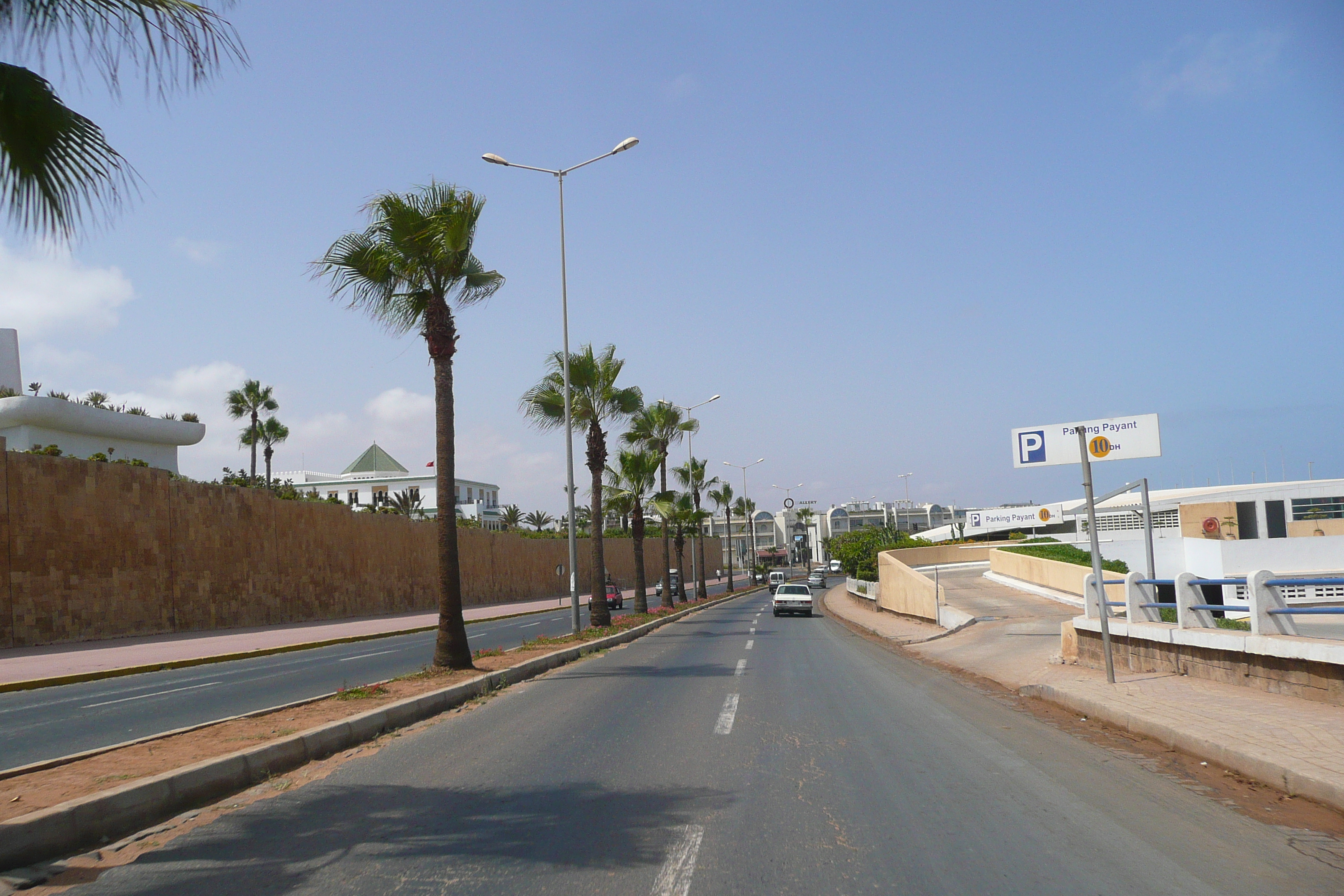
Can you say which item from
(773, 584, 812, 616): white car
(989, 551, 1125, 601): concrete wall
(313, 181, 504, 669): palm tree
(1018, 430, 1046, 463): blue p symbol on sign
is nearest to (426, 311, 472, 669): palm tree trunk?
(313, 181, 504, 669): palm tree

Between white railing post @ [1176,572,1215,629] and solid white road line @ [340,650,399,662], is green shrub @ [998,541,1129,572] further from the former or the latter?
solid white road line @ [340,650,399,662]

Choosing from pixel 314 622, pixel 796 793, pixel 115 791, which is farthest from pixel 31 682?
pixel 314 622

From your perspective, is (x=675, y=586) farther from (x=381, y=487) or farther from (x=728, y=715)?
(x=728, y=715)

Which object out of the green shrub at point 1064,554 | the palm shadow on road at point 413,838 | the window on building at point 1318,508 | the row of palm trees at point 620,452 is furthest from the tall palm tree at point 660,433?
the window on building at point 1318,508

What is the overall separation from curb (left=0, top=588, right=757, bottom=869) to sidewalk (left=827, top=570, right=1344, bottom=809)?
317 inches

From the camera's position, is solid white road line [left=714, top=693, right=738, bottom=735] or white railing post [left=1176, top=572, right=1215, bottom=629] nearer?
solid white road line [left=714, top=693, right=738, bottom=735]

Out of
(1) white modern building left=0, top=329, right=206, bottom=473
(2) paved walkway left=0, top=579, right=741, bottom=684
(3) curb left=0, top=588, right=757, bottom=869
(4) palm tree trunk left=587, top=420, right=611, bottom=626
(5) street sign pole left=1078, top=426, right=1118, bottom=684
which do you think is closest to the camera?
(3) curb left=0, top=588, right=757, bottom=869

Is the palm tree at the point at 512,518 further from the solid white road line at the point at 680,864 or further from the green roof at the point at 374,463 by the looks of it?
the solid white road line at the point at 680,864

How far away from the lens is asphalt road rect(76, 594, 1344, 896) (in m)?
4.88

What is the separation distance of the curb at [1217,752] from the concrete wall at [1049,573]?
663 inches

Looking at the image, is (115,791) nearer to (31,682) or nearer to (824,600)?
(31,682)

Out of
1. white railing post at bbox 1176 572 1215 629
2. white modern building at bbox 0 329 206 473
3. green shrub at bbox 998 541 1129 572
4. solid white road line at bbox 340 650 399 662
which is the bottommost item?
solid white road line at bbox 340 650 399 662

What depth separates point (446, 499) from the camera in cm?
1456

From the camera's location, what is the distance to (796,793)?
6824mm
